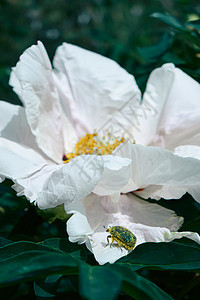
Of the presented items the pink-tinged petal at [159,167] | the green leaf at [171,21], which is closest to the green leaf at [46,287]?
the pink-tinged petal at [159,167]

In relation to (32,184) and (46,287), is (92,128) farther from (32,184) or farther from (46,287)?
(46,287)

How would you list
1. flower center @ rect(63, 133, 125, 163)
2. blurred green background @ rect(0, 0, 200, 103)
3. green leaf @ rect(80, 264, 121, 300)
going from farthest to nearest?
1. blurred green background @ rect(0, 0, 200, 103)
2. flower center @ rect(63, 133, 125, 163)
3. green leaf @ rect(80, 264, 121, 300)

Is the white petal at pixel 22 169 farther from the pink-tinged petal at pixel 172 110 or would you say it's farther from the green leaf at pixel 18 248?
the pink-tinged petal at pixel 172 110

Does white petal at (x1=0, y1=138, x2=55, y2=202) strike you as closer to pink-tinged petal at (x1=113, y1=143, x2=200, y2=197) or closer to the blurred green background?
pink-tinged petal at (x1=113, y1=143, x2=200, y2=197)

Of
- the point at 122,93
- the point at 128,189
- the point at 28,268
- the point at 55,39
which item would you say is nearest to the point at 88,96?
the point at 122,93

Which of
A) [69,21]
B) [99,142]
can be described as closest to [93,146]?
[99,142]

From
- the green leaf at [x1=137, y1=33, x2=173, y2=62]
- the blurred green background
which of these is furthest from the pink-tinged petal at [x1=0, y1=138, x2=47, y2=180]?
the blurred green background

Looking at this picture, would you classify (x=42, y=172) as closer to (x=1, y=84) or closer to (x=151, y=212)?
(x=151, y=212)
